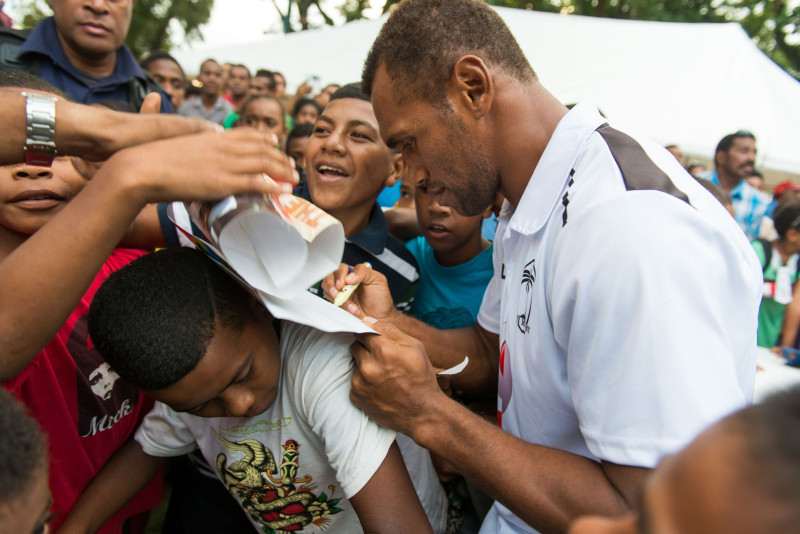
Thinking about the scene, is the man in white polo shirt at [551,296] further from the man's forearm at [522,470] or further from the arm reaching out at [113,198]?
the arm reaching out at [113,198]

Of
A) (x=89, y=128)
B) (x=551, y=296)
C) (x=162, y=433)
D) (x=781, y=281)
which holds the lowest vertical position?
(x=781, y=281)

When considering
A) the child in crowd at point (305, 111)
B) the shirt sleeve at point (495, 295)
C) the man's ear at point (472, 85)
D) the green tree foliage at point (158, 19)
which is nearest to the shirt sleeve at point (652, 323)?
the man's ear at point (472, 85)

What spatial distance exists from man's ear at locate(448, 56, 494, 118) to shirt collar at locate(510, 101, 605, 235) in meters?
0.25

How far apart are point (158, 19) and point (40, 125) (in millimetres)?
30625

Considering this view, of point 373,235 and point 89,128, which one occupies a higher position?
point 89,128

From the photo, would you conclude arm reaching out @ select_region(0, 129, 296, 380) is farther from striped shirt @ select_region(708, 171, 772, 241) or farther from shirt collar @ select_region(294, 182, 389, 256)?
striped shirt @ select_region(708, 171, 772, 241)

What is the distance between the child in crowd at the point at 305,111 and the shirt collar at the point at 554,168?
5.33 m

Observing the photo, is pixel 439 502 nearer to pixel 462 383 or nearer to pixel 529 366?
pixel 462 383

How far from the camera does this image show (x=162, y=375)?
128 cm

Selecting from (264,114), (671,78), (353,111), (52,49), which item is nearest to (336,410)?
(353,111)

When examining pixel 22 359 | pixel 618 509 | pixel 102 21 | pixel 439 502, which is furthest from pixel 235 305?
pixel 102 21

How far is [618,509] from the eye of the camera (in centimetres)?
112

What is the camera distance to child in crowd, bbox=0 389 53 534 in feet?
2.73

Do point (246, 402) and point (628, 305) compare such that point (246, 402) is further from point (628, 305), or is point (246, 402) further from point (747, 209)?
point (747, 209)
